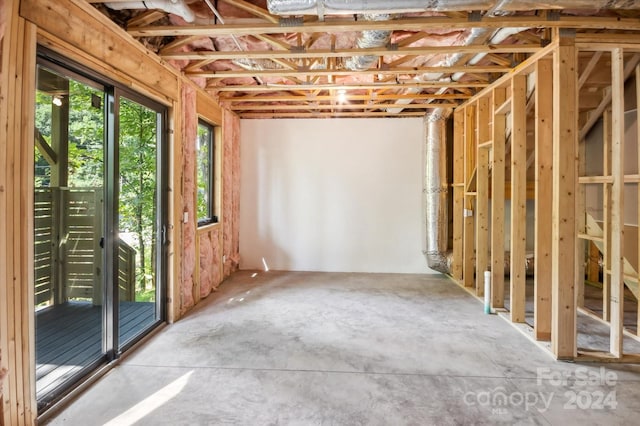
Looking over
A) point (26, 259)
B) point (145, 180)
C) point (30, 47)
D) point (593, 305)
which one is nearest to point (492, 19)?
point (30, 47)

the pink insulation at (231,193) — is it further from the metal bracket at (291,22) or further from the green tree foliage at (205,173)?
the metal bracket at (291,22)

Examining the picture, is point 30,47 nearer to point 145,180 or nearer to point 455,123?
point 145,180

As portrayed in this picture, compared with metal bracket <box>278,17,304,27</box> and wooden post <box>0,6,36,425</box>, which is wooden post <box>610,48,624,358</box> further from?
wooden post <box>0,6,36,425</box>

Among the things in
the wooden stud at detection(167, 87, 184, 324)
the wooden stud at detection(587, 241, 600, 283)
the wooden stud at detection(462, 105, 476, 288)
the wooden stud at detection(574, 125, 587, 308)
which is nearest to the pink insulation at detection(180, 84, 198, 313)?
the wooden stud at detection(167, 87, 184, 324)

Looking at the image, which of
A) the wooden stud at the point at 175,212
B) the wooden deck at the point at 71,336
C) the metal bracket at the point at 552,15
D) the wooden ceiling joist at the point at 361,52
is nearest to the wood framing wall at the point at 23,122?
the wooden deck at the point at 71,336

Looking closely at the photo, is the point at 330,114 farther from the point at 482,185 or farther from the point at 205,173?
the point at 482,185

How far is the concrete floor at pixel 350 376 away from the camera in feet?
6.31

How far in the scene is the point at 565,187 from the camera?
258 centimetres

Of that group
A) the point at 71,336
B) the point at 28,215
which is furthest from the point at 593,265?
the point at 71,336

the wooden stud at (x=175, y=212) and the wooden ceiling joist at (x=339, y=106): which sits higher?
the wooden ceiling joist at (x=339, y=106)

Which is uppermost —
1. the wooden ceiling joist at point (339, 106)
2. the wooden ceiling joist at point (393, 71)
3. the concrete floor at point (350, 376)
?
the wooden ceiling joist at point (339, 106)

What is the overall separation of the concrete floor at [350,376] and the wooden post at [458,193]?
147 cm

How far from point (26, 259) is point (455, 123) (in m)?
5.34

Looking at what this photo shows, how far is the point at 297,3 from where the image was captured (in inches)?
79.7
